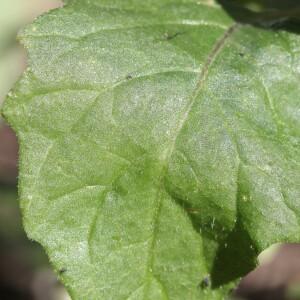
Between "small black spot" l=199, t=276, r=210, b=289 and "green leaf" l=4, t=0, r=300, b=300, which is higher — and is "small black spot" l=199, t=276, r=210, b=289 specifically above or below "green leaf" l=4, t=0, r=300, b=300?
below

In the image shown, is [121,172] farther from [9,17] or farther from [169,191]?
[9,17]

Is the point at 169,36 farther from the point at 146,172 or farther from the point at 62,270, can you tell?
the point at 62,270

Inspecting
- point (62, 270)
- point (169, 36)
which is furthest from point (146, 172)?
point (169, 36)

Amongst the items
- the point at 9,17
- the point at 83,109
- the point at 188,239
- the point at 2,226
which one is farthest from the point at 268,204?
the point at 9,17

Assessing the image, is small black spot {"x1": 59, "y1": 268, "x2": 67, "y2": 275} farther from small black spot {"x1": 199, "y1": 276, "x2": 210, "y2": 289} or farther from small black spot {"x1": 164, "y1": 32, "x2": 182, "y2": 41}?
small black spot {"x1": 164, "y1": 32, "x2": 182, "y2": 41}

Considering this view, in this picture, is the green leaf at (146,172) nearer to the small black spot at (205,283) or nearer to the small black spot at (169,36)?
the small black spot at (205,283)

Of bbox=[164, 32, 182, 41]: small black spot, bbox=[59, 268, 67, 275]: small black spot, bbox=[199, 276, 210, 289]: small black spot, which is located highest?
bbox=[164, 32, 182, 41]: small black spot

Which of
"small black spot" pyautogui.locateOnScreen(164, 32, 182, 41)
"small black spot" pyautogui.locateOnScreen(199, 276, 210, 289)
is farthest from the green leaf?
"small black spot" pyautogui.locateOnScreen(164, 32, 182, 41)

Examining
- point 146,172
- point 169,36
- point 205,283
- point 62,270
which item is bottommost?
point 205,283
